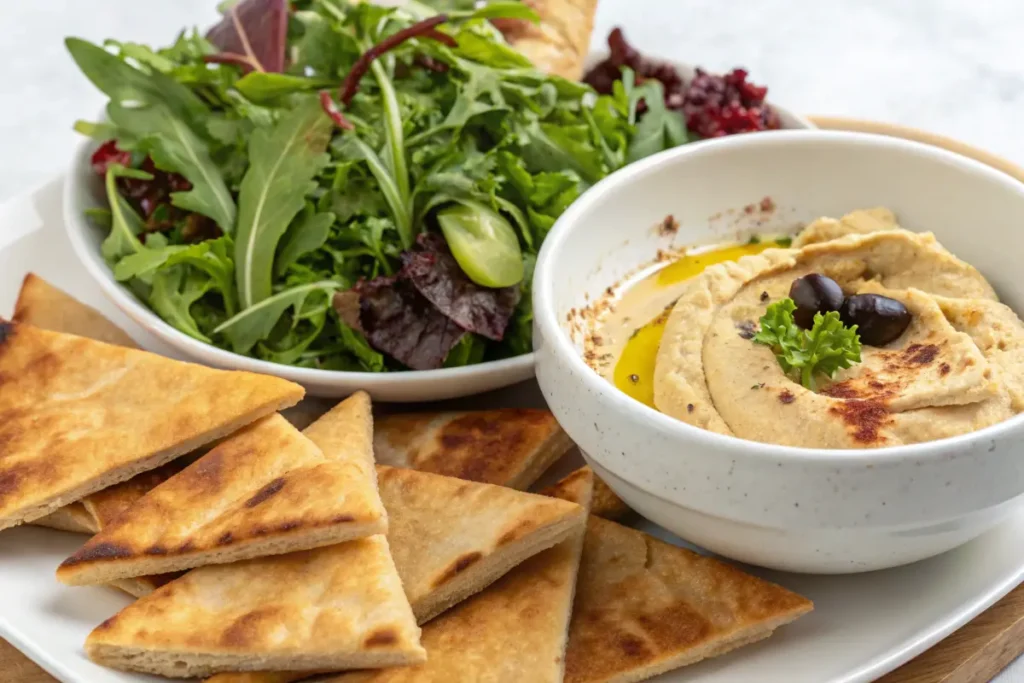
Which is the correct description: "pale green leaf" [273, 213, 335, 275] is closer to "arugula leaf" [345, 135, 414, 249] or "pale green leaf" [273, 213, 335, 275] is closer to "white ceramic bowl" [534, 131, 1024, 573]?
"arugula leaf" [345, 135, 414, 249]

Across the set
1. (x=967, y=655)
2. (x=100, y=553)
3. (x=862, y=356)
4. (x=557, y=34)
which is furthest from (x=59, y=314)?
(x=967, y=655)

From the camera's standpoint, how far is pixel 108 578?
2863 mm

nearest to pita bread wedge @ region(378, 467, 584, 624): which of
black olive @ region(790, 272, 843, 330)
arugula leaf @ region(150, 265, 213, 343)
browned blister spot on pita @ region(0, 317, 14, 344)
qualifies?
black olive @ region(790, 272, 843, 330)

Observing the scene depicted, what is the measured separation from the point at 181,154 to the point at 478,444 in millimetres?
1501

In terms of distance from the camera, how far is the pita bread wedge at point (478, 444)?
10.9ft

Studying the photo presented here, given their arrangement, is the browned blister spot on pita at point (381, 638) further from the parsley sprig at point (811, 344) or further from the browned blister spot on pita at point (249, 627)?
the parsley sprig at point (811, 344)

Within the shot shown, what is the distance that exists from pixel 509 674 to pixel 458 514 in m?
0.48

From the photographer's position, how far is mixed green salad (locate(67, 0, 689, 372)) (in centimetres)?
370

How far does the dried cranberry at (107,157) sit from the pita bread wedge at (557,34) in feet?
5.05

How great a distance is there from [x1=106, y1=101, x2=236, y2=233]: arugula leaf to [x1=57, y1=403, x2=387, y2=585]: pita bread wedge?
1.12 metres

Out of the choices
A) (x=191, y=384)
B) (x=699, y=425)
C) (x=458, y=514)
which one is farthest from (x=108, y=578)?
(x=699, y=425)

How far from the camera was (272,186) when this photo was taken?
383 cm

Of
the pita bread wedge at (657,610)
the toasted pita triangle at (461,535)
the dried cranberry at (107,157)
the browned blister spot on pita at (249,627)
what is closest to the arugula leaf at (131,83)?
the dried cranberry at (107,157)

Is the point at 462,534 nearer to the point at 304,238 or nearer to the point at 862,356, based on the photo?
the point at 862,356
